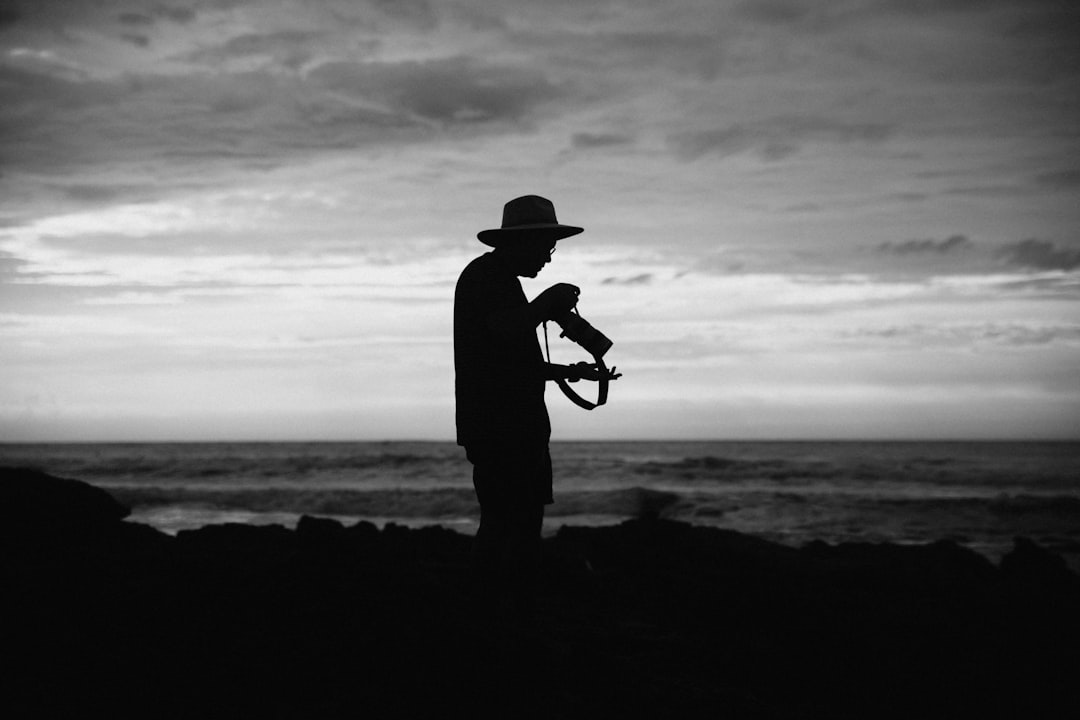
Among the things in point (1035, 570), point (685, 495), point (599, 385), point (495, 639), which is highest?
point (599, 385)

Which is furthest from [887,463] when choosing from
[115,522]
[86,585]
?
[86,585]

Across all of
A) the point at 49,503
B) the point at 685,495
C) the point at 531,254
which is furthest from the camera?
the point at 685,495

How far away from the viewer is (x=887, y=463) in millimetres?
44406

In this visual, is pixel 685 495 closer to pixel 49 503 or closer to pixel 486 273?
pixel 49 503

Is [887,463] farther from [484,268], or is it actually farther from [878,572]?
[484,268]

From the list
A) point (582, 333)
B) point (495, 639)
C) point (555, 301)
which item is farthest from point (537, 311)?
point (495, 639)

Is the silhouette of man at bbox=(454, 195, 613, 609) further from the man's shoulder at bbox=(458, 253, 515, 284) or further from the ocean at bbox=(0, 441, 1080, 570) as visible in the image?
the ocean at bbox=(0, 441, 1080, 570)

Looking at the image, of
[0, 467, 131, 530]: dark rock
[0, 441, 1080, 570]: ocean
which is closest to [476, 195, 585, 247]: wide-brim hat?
[0, 467, 131, 530]: dark rock

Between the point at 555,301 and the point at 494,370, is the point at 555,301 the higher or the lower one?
the higher one

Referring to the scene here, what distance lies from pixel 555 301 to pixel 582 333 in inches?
8.1

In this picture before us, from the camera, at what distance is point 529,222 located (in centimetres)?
388

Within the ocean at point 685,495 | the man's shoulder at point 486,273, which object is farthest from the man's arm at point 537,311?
the ocean at point 685,495

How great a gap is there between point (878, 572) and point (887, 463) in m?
38.7

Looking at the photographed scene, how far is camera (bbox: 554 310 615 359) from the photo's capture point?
3.79 meters
